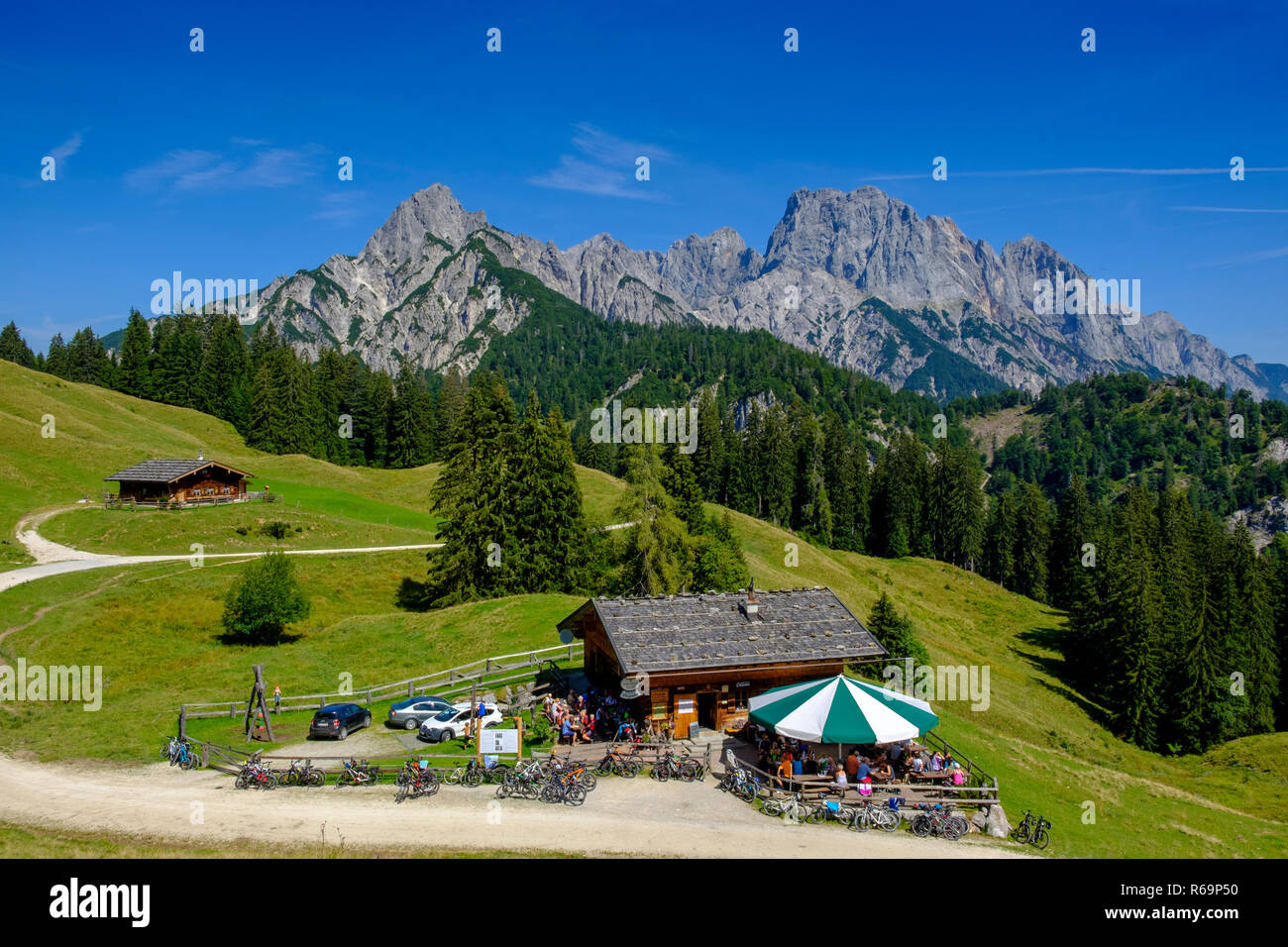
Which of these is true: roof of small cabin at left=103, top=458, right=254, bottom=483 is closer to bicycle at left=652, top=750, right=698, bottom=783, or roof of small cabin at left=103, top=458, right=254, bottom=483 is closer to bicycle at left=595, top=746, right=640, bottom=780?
bicycle at left=595, top=746, right=640, bottom=780

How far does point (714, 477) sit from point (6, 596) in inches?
3689

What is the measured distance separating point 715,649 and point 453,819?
36.8 feet

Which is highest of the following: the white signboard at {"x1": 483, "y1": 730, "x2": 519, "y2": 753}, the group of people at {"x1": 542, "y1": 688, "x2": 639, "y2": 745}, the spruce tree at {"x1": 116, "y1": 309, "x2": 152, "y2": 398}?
the spruce tree at {"x1": 116, "y1": 309, "x2": 152, "y2": 398}

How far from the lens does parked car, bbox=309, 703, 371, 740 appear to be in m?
28.8

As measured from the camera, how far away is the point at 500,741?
24.6 metres

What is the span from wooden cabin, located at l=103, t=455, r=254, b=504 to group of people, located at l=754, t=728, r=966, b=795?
61894 mm

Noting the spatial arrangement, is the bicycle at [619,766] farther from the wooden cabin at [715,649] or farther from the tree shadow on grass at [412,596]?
the tree shadow on grass at [412,596]

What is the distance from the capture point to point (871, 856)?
63.1 feet

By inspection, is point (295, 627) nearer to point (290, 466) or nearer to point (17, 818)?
point (17, 818)

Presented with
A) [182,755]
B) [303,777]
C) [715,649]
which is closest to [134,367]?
[182,755]

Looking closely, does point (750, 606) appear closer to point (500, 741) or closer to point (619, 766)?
point (619, 766)

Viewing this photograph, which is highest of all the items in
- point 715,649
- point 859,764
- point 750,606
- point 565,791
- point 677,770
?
point 750,606

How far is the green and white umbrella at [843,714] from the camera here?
2294cm

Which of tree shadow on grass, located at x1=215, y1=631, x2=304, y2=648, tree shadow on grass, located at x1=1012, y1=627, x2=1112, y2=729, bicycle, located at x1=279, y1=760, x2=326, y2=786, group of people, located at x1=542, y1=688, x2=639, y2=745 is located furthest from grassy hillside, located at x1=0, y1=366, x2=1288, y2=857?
group of people, located at x1=542, y1=688, x2=639, y2=745
